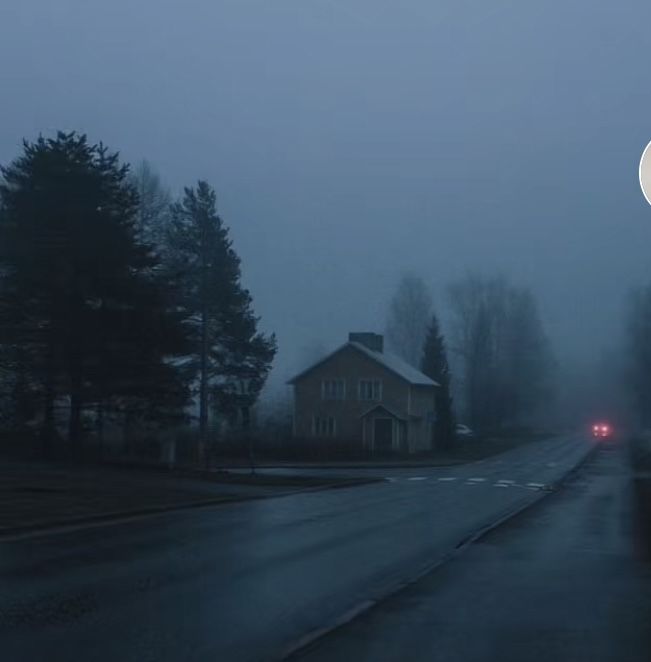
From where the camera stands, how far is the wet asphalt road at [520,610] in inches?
398

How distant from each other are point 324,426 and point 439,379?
14.9 m

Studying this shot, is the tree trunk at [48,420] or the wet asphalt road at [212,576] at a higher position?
the tree trunk at [48,420]

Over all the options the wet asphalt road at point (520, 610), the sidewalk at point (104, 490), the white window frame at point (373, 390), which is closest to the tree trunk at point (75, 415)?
the sidewalk at point (104, 490)

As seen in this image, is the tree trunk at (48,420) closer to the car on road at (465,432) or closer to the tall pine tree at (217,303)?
the tall pine tree at (217,303)

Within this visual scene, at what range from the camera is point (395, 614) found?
12164 mm

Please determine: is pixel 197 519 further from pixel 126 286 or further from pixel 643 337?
pixel 643 337

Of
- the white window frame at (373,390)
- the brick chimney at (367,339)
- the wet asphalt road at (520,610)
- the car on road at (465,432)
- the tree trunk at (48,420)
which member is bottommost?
the wet asphalt road at (520,610)

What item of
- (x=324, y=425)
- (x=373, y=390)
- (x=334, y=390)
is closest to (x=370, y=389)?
(x=373, y=390)

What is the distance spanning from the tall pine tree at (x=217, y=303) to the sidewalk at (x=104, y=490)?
1902 cm

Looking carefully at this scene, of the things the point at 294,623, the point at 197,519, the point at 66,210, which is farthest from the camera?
the point at 66,210

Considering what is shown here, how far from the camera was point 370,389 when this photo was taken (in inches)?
3073

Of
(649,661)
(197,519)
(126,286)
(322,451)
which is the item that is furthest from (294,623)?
(322,451)

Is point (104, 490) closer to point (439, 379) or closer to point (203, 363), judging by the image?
point (203, 363)

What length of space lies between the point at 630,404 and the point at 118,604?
3295 centimetres
